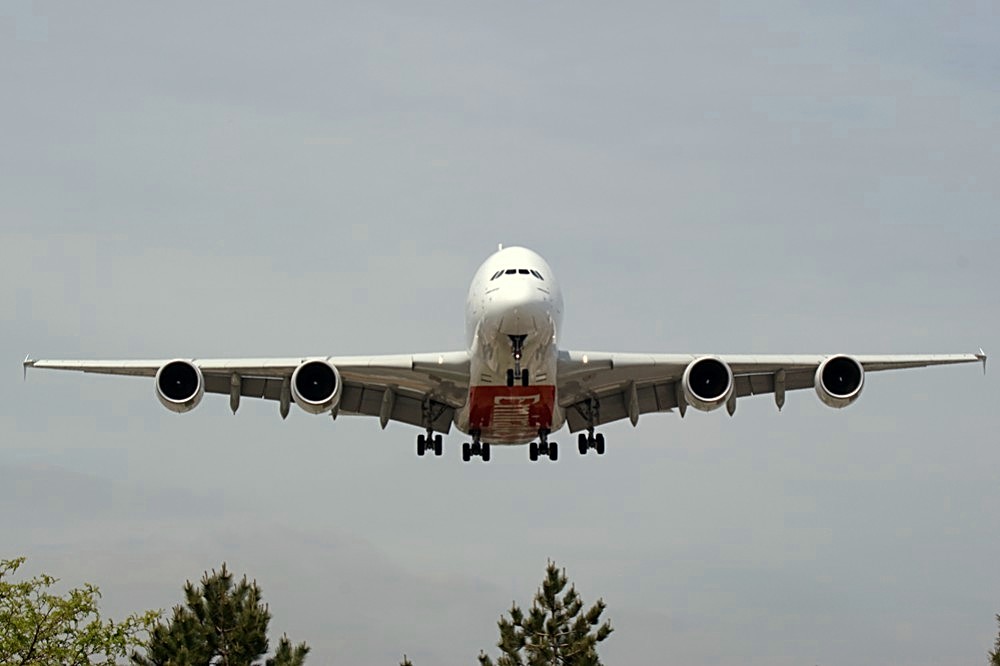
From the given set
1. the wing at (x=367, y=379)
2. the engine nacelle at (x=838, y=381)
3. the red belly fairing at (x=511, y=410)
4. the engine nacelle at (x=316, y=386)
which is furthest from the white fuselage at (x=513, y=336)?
the engine nacelle at (x=838, y=381)

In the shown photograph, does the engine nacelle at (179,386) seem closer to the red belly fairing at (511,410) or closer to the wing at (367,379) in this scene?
the wing at (367,379)

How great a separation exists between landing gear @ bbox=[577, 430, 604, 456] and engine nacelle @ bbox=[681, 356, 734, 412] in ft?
18.0

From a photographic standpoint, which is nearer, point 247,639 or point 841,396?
point 841,396

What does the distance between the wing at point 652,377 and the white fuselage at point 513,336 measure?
121 cm

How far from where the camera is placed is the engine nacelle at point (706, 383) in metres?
42.7

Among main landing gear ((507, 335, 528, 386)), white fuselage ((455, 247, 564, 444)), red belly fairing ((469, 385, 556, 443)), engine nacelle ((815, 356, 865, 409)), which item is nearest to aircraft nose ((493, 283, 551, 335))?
white fuselage ((455, 247, 564, 444))

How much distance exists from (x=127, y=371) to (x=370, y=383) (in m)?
5.96

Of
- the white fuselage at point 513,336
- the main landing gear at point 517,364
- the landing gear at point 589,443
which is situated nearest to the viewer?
the white fuselage at point 513,336

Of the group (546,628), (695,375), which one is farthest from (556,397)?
(546,628)

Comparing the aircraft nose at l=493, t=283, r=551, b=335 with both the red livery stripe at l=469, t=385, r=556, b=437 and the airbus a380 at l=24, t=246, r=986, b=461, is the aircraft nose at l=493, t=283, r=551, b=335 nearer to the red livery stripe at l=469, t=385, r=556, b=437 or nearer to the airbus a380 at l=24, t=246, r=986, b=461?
the airbus a380 at l=24, t=246, r=986, b=461

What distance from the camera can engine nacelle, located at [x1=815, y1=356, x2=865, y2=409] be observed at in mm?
42969

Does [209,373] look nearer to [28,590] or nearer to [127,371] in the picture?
[127,371]

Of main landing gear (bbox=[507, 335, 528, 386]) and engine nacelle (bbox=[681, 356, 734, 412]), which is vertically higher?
engine nacelle (bbox=[681, 356, 734, 412])

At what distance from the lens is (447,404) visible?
153ft
